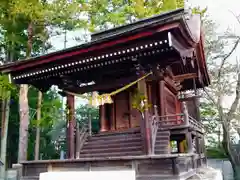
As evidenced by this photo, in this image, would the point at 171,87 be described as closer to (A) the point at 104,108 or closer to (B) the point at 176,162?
(A) the point at 104,108

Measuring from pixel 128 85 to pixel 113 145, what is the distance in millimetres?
2028

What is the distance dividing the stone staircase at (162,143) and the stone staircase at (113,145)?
1.52 ft

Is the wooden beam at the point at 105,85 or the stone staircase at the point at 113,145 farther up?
the wooden beam at the point at 105,85

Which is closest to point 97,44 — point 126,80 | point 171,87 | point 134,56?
point 134,56

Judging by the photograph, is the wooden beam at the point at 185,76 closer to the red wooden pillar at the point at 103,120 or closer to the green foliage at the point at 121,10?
the red wooden pillar at the point at 103,120

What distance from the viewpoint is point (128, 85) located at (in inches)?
287

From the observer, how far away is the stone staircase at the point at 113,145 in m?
7.53

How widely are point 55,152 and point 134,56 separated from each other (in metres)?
18.6

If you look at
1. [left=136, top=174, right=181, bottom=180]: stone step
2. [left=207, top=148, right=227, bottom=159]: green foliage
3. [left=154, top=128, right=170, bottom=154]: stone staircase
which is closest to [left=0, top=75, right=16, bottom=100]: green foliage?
[left=154, top=128, right=170, bottom=154]: stone staircase

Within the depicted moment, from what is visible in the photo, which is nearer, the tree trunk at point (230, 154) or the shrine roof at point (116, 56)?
the shrine roof at point (116, 56)

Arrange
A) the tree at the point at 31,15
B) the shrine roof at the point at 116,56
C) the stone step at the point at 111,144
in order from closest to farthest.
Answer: the shrine roof at the point at 116,56
the stone step at the point at 111,144
the tree at the point at 31,15

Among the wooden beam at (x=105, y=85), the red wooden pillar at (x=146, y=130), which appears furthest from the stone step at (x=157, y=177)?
the wooden beam at (x=105, y=85)

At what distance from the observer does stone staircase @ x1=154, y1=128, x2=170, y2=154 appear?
7.11m

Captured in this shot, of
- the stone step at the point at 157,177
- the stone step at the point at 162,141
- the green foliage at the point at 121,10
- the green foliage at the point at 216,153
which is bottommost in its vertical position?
the green foliage at the point at 216,153
